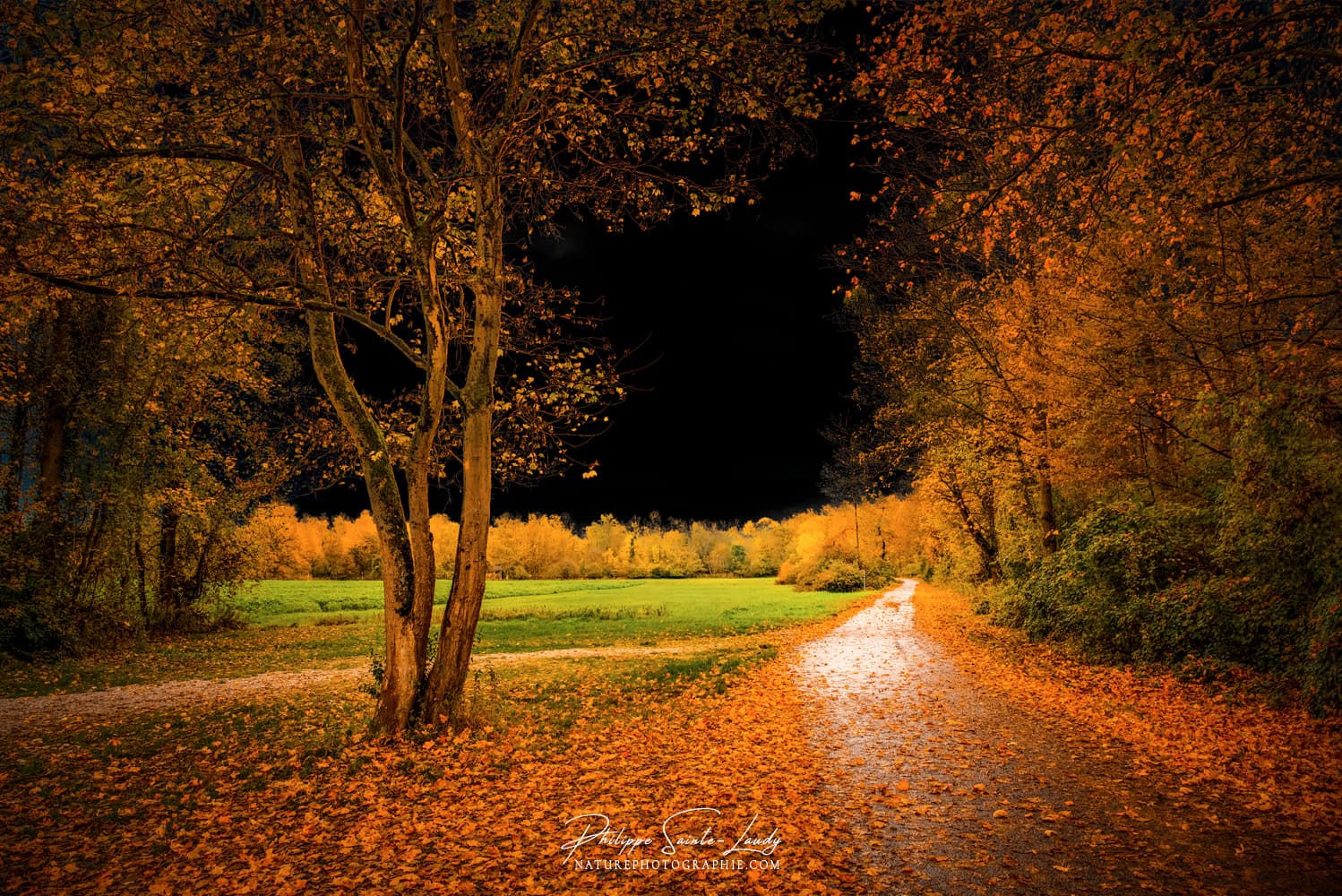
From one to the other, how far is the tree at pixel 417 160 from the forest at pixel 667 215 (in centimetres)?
7

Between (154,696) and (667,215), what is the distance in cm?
1489

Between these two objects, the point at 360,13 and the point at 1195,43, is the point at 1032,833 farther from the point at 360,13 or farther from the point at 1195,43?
the point at 360,13

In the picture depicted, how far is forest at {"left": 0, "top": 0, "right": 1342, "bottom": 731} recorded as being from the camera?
7.29m

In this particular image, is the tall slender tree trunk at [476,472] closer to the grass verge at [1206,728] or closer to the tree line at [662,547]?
the grass verge at [1206,728]

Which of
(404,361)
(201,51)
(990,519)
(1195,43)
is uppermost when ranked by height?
(201,51)

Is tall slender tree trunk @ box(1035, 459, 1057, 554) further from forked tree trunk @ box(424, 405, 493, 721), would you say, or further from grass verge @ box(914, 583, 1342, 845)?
forked tree trunk @ box(424, 405, 493, 721)

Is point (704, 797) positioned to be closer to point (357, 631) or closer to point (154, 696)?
point (154, 696)

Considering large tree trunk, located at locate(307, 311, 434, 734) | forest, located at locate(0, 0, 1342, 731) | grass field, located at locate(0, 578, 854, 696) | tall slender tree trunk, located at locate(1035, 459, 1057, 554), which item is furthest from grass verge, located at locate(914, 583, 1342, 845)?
grass field, located at locate(0, 578, 854, 696)

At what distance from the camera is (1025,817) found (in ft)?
18.9

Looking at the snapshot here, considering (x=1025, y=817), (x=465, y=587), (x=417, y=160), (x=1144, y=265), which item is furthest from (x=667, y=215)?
(x=1144, y=265)

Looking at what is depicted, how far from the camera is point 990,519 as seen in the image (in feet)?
87.5

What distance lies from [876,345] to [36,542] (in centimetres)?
3012

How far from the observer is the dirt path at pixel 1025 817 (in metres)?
4.65

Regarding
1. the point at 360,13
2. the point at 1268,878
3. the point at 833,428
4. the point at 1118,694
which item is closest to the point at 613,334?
the point at 360,13
